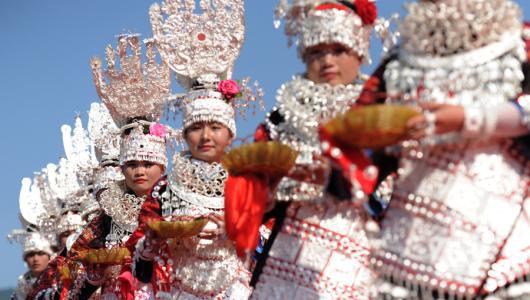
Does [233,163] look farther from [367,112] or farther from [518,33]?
[518,33]

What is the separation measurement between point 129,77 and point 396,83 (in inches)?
186

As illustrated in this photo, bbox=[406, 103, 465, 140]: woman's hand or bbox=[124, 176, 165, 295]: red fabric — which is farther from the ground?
bbox=[406, 103, 465, 140]: woman's hand

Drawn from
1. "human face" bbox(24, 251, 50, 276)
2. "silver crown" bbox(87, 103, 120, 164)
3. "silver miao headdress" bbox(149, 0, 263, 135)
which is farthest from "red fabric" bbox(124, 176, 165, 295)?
"human face" bbox(24, 251, 50, 276)

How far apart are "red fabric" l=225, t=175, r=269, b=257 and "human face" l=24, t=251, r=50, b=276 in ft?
26.5

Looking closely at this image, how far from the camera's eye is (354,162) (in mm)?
3295

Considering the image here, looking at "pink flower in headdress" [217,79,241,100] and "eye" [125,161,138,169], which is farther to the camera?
"eye" [125,161,138,169]

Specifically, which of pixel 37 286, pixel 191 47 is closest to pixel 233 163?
pixel 191 47

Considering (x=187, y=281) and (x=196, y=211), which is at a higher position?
(x=196, y=211)

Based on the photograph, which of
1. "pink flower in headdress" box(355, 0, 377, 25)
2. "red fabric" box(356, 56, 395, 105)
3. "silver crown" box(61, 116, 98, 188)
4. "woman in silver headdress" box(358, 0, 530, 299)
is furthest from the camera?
"silver crown" box(61, 116, 98, 188)

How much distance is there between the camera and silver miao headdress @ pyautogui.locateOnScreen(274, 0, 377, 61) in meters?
4.33

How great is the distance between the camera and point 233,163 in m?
4.04

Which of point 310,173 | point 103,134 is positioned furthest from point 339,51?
point 103,134

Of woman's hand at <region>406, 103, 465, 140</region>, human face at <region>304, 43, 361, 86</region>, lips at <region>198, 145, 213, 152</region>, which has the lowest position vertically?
woman's hand at <region>406, 103, 465, 140</region>

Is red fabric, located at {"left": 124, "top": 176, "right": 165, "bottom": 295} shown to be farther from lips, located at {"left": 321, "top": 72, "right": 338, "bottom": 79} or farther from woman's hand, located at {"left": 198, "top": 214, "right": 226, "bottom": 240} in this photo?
lips, located at {"left": 321, "top": 72, "right": 338, "bottom": 79}
